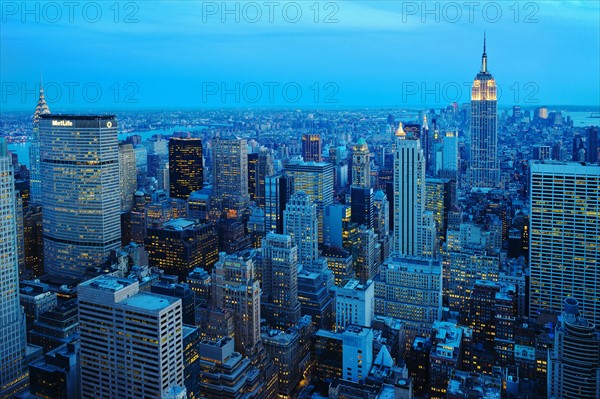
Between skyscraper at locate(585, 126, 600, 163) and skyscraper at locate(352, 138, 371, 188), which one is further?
skyscraper at locate(352, 138, 371, 188)

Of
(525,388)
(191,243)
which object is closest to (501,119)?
(191,243)

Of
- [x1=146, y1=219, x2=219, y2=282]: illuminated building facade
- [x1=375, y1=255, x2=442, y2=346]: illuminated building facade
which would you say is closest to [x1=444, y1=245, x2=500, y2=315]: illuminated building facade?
[x1=375, y1=255, x2=442, y2=346]: illuminated building facade

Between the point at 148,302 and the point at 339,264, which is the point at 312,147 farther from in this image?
the point at 148,302

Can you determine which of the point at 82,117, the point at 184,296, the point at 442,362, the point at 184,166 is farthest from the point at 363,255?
the point at 184,166

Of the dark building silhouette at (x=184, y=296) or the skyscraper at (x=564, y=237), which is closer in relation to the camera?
the dark building silhouette at (x=184, y=296)

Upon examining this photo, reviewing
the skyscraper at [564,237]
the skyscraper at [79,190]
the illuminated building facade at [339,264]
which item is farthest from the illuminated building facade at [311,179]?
the skyscraper at [564,237]

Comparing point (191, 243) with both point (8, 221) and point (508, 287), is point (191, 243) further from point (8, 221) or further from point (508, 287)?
point (508, 287)

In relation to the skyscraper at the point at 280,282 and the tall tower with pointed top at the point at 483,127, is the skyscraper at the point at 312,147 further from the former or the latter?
the skyscraper at the point at 280,282

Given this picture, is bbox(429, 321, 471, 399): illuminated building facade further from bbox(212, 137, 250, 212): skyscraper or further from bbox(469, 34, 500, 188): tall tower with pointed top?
bbox(469, 34, 500, 188): tall tower with pointed top
